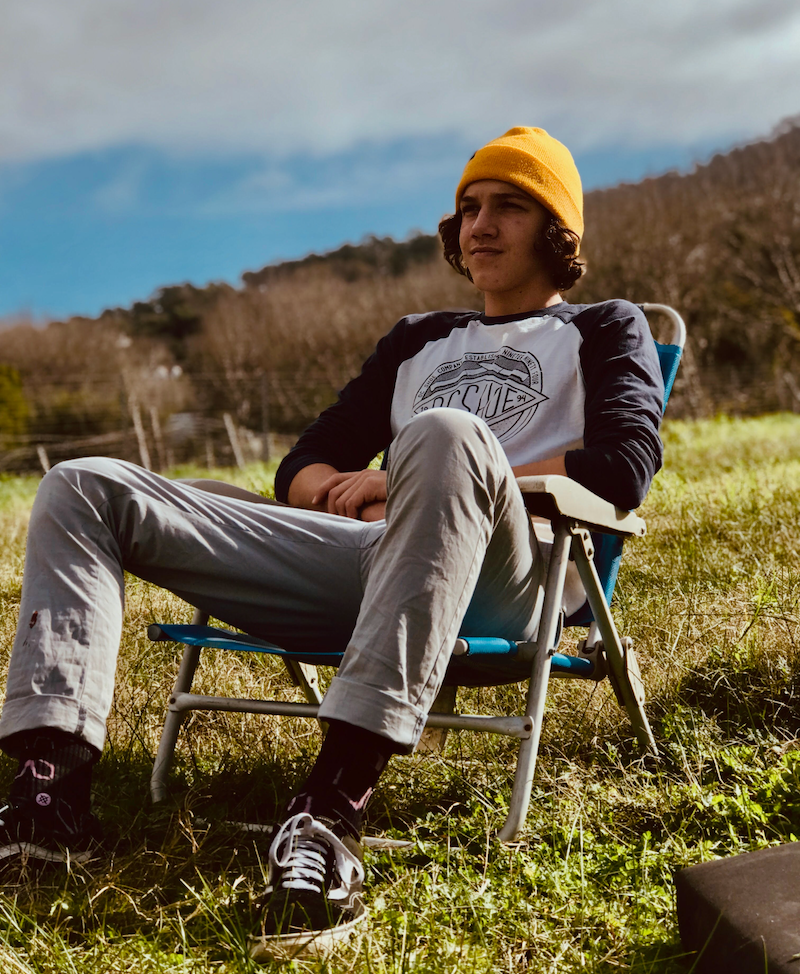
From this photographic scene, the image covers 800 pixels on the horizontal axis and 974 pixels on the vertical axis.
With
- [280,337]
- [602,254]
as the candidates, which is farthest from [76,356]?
[602,254]

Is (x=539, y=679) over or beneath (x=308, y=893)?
over

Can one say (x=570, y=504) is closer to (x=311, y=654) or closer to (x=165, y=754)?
(x=311, y=654)

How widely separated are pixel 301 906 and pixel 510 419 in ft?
4.05

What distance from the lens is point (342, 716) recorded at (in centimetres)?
156

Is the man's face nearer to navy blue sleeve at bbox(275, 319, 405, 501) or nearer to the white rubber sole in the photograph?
navy blue sleeve at bbox(275, 319, 405, 501)

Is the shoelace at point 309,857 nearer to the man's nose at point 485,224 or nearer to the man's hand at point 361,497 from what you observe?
the man's hand at point 361,497

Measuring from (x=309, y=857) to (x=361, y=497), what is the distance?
2.84 ft

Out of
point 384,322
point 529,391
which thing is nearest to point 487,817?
point 529,391

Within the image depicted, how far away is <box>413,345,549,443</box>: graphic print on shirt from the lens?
2.31 m

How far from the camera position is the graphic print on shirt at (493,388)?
7.59 feet

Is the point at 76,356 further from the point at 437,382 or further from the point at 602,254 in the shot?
the point at 437,382

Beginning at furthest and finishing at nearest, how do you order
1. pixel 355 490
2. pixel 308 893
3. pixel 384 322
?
pixel 384 322 → pixel 355 490 → pixel 308 893

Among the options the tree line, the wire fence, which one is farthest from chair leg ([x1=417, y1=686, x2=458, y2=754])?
the wire fence

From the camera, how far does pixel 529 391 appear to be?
233 cm
